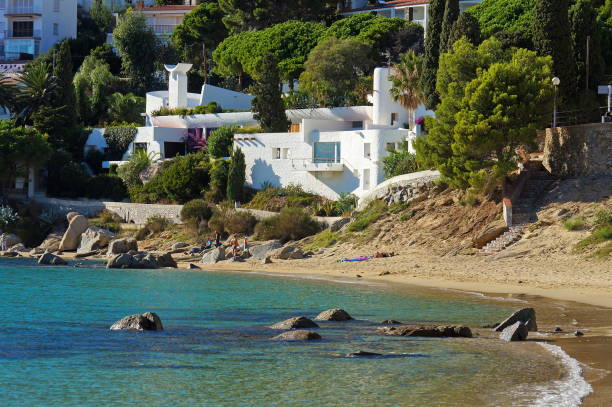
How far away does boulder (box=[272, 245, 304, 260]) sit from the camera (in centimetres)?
4559

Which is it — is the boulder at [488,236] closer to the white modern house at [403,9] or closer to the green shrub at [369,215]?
the green shrub at [369,215]

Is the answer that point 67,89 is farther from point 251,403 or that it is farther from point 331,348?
point 251,403

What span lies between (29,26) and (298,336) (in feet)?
250

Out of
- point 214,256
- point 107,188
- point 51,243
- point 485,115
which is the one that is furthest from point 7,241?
point 485,115

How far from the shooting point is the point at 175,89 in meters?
70.1

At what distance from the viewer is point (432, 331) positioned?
23.5 m

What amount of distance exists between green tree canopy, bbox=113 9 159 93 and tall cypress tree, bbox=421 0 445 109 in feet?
117

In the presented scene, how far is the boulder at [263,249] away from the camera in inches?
1852

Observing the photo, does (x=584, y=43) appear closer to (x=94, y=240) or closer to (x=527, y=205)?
(x=527, y=205)

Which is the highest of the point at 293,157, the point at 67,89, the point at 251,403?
the point at 67,89

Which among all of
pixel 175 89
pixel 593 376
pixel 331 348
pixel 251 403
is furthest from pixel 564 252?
pixel 175 89

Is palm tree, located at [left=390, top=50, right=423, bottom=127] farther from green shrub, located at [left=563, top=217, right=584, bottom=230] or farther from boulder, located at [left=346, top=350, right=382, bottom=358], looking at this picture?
boulder, located at [left=346, top=350, right=382, bottom=358]

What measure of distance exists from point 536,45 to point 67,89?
109 feet

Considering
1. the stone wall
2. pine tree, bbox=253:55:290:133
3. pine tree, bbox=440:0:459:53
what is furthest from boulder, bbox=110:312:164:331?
pine tree, bbox=253:55:290:133
